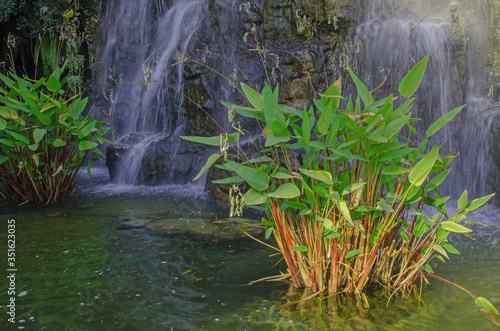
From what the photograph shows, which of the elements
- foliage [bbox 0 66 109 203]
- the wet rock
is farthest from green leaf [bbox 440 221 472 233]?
foliage [bbox 0 66 109 203]

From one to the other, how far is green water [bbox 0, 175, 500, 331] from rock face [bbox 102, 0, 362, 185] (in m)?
2.98

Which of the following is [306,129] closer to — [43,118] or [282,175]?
[282,175]

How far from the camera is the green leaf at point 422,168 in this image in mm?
2225

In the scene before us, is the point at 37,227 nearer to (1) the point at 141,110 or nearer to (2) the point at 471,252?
(2) the point at 471,252

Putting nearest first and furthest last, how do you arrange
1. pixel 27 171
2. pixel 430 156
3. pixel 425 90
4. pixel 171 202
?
pixel 430 156
pixel 27 171
pixel 171 202
pixel 425 90

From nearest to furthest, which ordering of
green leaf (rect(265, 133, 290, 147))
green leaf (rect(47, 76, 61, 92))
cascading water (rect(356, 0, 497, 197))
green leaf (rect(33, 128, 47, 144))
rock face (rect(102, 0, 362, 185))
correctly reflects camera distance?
1. green leaf (rect(265, 133, 290, 147))
2. green leaf (rect(33, 128, 47, 144))
3. green leaf (rect(47, 76, 61, 92))
4. cascading water (rect(356, 0, 497, 197))
5. rock face (rect(102, 0, 362, 185))

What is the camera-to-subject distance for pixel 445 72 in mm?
6934

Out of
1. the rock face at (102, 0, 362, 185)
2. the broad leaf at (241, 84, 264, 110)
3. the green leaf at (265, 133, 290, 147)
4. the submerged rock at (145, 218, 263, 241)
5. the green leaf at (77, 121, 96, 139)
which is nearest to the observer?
the green leaf at (265, 133, 290, 147)

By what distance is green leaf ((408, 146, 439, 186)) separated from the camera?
222 centimetres

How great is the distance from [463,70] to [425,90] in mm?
700

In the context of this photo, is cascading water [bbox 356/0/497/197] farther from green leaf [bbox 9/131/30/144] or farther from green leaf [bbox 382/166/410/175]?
green leaf [bbox 9/131/30/144]

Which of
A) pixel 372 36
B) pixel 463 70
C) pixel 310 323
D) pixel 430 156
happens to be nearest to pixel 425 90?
pixel 463 70

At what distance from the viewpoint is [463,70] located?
699 cm

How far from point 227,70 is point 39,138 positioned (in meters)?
4.07
